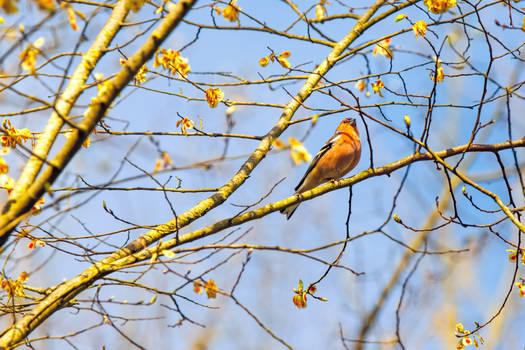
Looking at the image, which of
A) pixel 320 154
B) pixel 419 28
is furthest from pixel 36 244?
pixel 320 154

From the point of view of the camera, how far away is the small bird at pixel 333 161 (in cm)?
553

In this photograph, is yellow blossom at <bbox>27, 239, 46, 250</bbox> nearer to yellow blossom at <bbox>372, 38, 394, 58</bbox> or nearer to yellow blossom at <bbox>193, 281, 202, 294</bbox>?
yellow blossom at <bbox>193, 281, 202, 294</bbox>

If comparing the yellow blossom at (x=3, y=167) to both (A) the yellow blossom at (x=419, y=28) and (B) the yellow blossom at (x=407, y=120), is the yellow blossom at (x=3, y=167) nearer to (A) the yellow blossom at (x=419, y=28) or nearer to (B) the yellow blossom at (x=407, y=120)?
(B) the yellow blossom at (x=407, y=120)

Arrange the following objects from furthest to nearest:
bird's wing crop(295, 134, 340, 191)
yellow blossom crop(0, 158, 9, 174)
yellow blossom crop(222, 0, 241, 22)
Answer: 1. bird's wing crop(295, 134, 340, 191)
2. yellow blossom crop(222, 0, 241, 22)
3. yellow blossom crop(0, 158, 9, 174)

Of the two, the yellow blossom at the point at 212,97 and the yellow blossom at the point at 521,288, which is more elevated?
the yellow blossom at the point at 212,97

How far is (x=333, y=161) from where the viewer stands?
5562 millimetres

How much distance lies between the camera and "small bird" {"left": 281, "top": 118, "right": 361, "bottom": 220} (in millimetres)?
5527

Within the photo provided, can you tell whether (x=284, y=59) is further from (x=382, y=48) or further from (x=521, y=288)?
(x=521, y=288)

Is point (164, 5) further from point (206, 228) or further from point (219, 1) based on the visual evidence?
point (206, 228)

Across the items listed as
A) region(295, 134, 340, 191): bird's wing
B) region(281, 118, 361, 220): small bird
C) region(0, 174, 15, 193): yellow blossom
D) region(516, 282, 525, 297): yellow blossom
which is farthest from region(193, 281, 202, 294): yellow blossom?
region(295, 134, 340, 191): bird's wing

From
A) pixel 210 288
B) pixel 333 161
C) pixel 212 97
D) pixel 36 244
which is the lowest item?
pixel 210 288

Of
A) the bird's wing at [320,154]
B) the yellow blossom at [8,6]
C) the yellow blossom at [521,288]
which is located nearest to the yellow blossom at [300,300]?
the yellow blossom at [521,288]

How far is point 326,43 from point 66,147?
286cm

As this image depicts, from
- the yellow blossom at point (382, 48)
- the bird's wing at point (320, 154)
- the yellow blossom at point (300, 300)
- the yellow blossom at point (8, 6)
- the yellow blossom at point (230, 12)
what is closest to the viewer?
the yellow blossom at point (8, 6)
